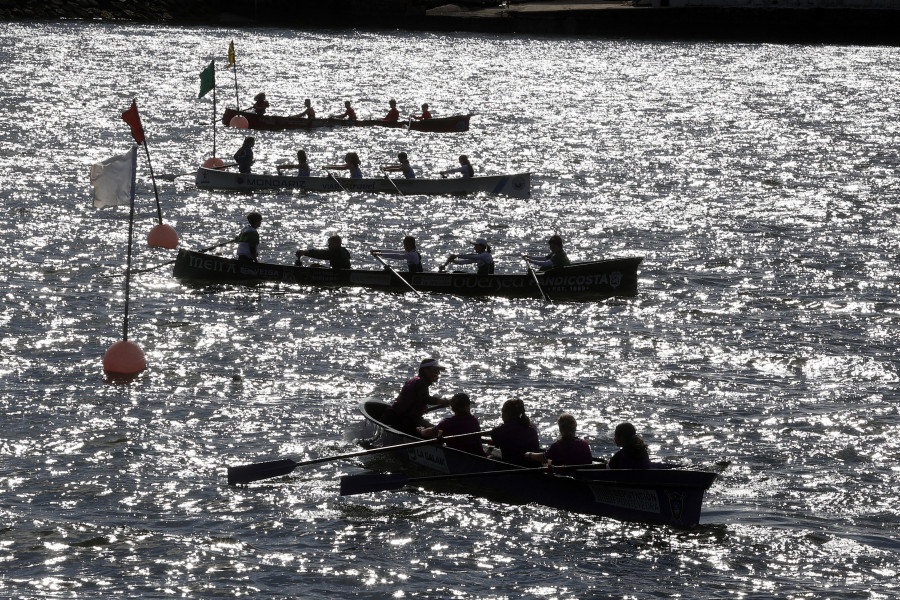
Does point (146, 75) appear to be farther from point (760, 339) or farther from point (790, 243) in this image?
point (760, 339)

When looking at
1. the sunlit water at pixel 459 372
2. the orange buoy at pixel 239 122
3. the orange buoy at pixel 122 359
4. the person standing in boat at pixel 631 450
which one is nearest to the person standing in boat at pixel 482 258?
the sunlit water at pixel 459 372

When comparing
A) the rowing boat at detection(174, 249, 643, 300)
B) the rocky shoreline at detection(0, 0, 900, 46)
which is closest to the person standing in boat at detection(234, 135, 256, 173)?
the rowing boat at detection(174, 249, 643, 300)

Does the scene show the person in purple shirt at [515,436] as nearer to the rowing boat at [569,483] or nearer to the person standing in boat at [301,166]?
the rowing boat at [569,483]

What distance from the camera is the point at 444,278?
33.2 m

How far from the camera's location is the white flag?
87.4 ft

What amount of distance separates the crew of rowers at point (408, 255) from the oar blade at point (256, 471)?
41.7 ft

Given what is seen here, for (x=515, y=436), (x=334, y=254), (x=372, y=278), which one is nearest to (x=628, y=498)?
(x=515, y=436)

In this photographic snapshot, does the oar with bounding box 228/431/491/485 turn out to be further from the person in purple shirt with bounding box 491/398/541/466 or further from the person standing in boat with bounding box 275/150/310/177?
the person standing in boat with bounding box 275/150/310/177

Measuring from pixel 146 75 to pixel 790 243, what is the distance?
64.6m

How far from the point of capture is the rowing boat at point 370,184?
4644 cm

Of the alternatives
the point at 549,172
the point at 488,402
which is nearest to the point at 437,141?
the point at 549,172

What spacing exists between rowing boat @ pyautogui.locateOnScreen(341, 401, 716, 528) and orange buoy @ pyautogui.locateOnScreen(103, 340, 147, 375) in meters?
7.17

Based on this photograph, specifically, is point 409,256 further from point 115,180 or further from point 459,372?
point 115,180

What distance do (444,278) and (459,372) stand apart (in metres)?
6.34
